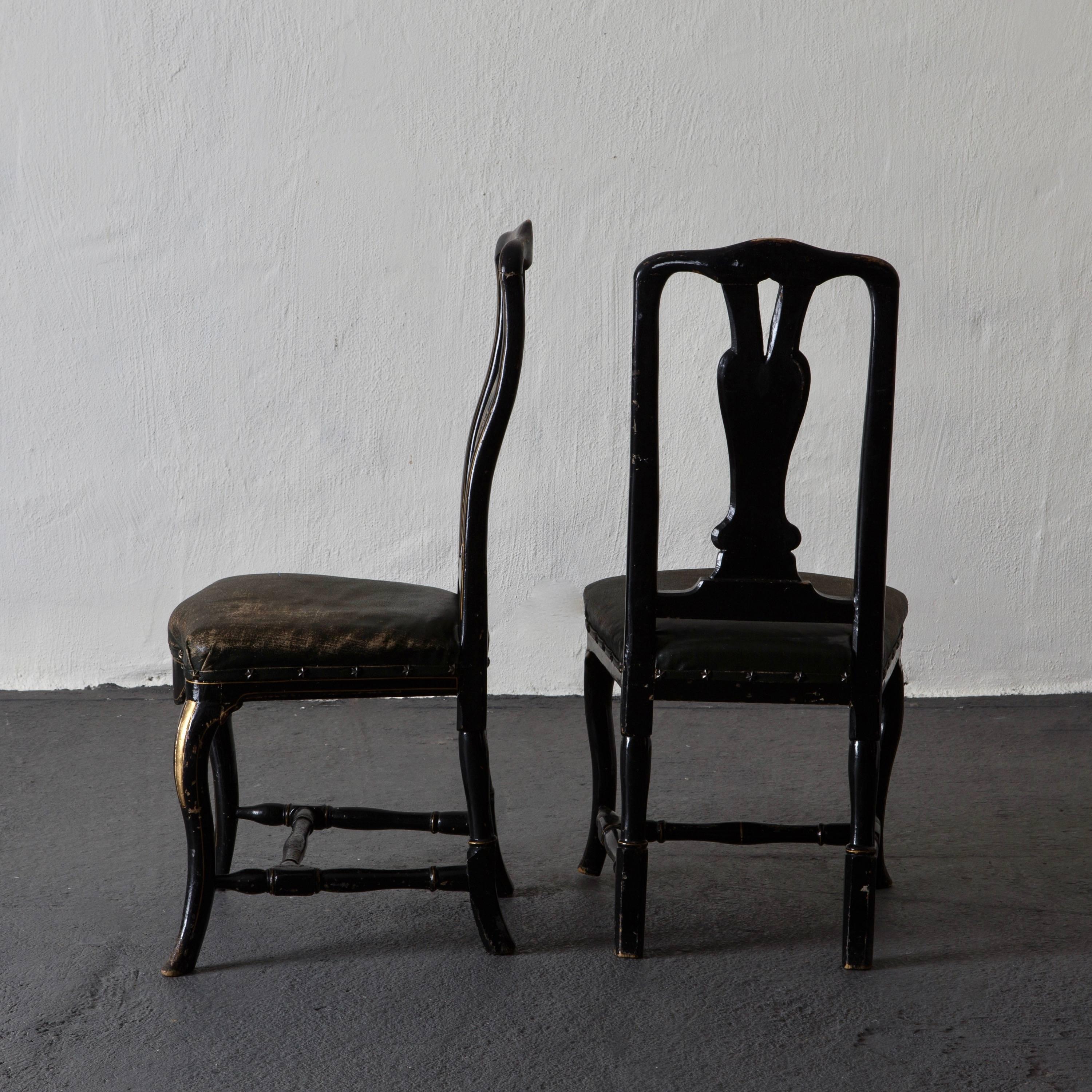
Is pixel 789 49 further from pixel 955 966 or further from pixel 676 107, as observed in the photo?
pixel 955 966

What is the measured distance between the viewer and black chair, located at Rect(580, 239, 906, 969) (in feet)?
5.27

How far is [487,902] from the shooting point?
179cm

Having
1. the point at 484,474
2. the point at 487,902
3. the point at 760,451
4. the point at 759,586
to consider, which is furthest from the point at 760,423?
the point at 487,902

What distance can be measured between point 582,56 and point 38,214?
1.46 meters

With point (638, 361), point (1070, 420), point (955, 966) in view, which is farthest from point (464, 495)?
point (1070, 420)

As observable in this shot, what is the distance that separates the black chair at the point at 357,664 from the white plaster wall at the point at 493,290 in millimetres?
1365

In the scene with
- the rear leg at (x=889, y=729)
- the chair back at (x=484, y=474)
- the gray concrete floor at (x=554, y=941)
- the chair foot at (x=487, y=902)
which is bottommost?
the gray concrete floor at (x=554, y=941)

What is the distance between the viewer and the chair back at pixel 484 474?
170cm

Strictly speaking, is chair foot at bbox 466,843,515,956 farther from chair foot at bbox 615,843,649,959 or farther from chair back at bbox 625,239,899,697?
chair back at bbox 625,239,899,697

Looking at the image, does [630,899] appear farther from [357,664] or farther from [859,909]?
[357,664]

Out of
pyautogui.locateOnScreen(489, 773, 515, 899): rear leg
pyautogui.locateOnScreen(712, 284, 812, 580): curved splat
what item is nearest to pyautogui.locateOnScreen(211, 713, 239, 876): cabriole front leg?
pyautogui.locateOnScreen(489, 773, 515, 899): rear leg

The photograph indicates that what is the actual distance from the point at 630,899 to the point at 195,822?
63 centimetres

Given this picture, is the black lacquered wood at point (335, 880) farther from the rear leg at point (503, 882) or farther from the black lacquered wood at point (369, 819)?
the rear leg at point (503, 882)

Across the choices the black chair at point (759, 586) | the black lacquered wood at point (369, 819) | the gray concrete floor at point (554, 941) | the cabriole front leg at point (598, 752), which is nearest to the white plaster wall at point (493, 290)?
the gray concrete floor at point (554, 941)
